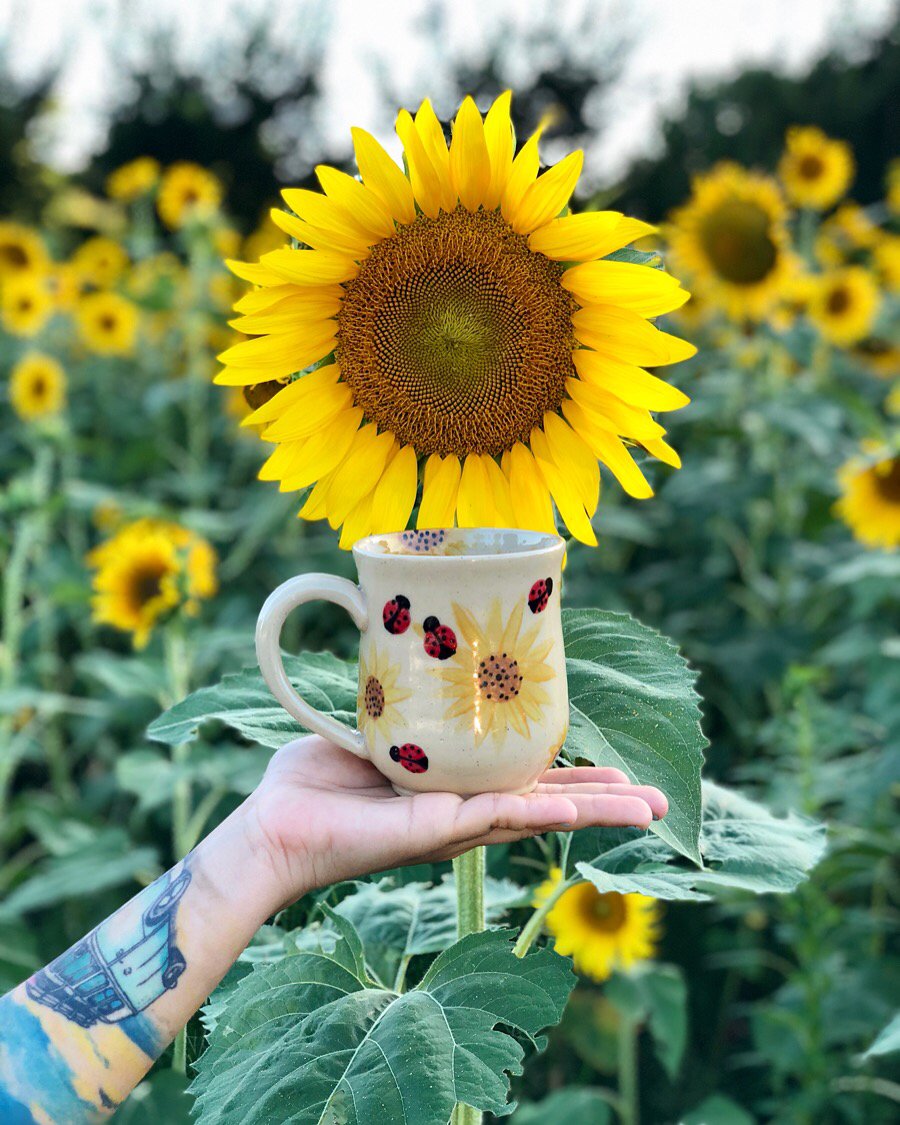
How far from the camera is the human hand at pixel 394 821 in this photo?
0.74 m

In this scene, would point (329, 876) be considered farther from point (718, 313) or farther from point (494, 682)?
point (718, 313)

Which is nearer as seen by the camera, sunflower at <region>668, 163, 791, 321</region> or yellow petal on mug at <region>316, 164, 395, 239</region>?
Answer: yellow petal on mug at <region>316, 164, 395, 239</region>

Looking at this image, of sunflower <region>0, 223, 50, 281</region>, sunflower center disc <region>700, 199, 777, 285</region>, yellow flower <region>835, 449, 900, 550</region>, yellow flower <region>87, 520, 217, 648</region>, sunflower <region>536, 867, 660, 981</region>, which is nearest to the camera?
sunflower <region>536, 867, 660, 981</region>

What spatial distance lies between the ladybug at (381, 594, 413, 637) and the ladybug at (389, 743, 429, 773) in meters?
0.07

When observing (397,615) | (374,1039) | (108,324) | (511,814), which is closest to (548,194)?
(397,615)

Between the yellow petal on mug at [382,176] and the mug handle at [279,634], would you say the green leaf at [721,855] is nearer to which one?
the mug handle at [279,634]

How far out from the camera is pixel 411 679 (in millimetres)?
781

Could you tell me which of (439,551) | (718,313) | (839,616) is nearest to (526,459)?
(439,551)

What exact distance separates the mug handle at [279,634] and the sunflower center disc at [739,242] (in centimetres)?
264

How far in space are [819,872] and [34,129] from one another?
25.9ft

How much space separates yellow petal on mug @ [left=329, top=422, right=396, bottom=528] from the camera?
2.82 ft

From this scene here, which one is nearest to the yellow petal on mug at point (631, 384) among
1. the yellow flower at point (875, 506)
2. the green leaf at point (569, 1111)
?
the green leaf at point (569, 1111)

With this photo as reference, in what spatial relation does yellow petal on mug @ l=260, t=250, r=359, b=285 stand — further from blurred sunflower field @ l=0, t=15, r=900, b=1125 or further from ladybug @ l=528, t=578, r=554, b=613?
ladybug @ l=528, t=578, r=554, b=613

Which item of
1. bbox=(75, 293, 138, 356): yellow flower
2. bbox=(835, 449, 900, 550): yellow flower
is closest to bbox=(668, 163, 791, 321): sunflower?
bbox=(835, 449, 900, 550): yellow flower
